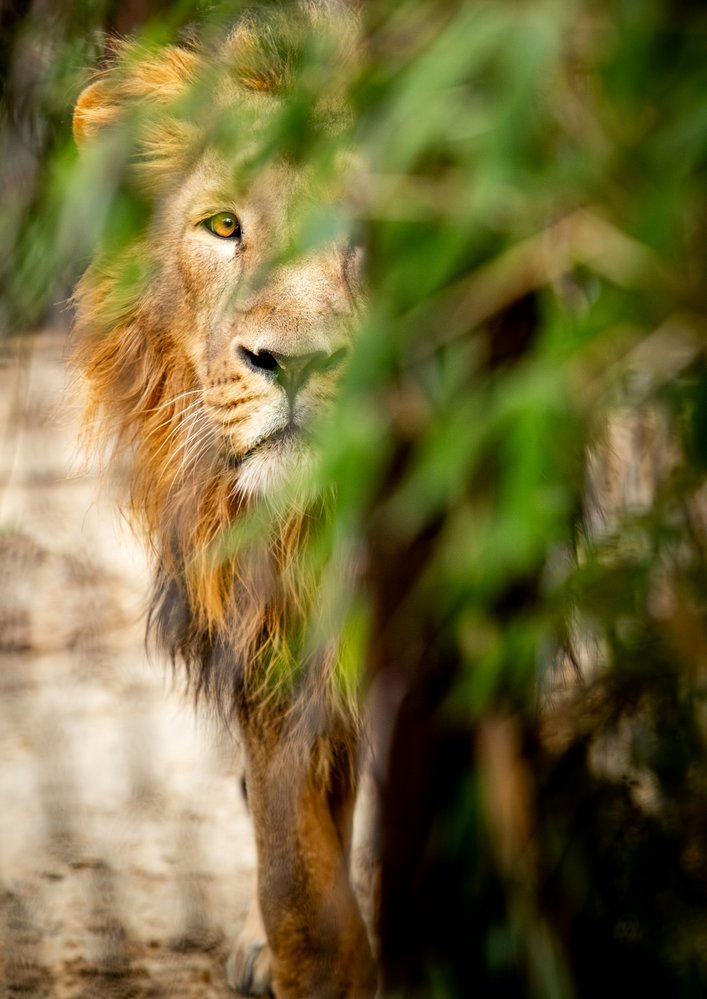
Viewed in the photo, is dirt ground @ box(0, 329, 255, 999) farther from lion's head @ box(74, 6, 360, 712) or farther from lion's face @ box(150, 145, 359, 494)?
lion's face @ box(150, 145, 359, 494)

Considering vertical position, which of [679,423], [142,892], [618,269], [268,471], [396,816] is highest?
[618,269]

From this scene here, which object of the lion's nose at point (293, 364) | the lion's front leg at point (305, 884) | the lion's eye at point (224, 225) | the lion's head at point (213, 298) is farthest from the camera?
the lion's front leg at point (305, 884)

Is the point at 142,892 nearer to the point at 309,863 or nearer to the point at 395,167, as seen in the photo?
the point at 309,863

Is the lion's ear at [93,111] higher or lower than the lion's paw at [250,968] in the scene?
higher

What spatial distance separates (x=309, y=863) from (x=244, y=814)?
840 mm

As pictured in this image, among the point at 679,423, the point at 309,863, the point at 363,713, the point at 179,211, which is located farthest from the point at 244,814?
the point at 679,423

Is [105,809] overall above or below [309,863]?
below

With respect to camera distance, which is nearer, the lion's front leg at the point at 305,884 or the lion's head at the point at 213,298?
the lion's head at the point at 213,298

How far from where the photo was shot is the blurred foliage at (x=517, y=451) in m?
0.87

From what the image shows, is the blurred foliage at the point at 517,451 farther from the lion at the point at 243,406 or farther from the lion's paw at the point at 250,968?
the lion's paw at the point at 250,968

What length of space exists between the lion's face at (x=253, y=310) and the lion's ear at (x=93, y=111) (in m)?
0.13

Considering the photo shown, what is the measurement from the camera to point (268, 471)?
4.84ft

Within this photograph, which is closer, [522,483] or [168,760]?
[522,483]

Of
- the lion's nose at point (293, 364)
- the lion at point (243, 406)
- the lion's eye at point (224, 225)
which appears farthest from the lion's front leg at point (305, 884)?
the lion's eye at point (224, 225)
